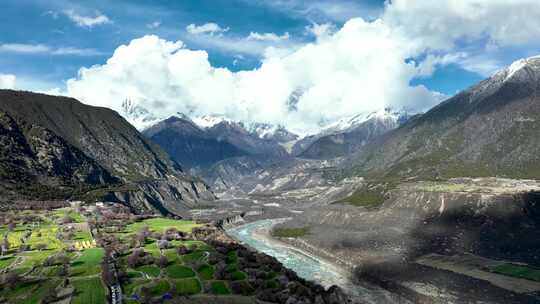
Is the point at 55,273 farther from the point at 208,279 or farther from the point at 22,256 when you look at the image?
the point at 208,279

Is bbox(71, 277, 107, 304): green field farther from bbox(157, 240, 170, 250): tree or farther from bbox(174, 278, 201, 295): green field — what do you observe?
bbox(157, 240, 170, 250): tree

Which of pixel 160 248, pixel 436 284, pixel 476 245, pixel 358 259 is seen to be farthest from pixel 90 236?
pixel 476 245

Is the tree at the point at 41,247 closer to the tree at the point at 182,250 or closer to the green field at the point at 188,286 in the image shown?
the tree at the point at 182,250

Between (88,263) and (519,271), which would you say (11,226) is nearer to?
(88,263)

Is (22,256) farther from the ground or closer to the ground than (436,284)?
farther from the ground

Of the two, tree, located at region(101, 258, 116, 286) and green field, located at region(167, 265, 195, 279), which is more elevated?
tree, located at region(101, 258, 116, 286)

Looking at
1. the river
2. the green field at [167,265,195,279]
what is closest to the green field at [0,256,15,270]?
the green field at [167,265,195,279]

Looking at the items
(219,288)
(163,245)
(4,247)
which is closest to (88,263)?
(163,245)
